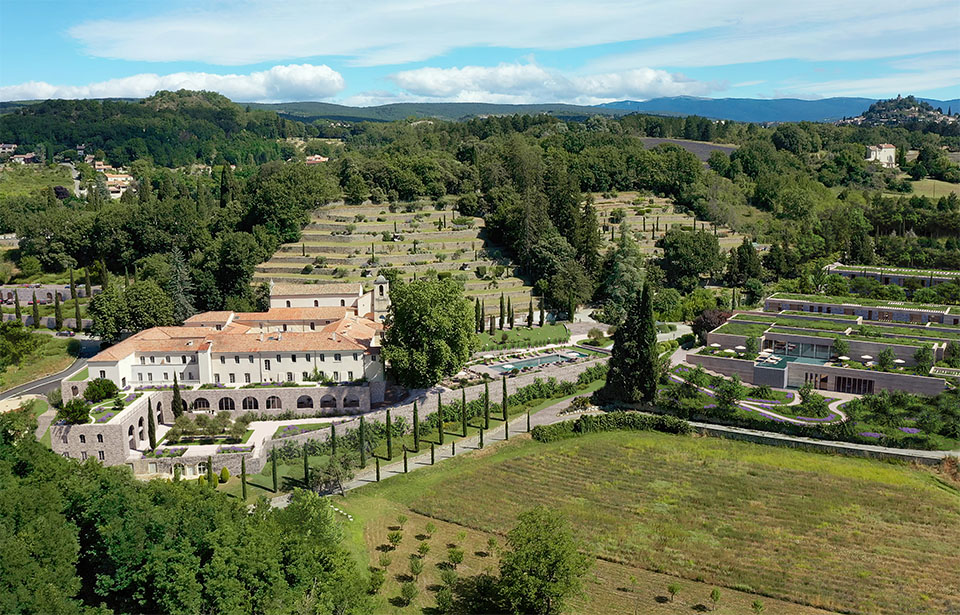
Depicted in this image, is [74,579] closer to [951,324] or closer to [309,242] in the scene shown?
[309,242]

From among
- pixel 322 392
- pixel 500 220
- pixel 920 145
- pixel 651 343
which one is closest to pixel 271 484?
pixel 322 392

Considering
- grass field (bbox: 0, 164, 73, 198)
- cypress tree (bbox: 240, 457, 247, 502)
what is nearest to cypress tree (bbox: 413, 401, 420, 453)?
cypress tree (bbox: 240, 457, 247, 502)

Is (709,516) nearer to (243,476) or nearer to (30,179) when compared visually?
(243,476)

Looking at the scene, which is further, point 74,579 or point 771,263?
point 771,263

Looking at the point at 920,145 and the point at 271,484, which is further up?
the point at 920,145

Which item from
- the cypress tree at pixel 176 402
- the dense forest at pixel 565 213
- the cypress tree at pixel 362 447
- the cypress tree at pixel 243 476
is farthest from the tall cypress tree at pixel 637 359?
the cypress tree at pixel 176 402

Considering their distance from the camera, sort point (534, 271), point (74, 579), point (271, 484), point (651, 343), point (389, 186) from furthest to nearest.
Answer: point (389, 186), point (534, 271), point (651, 343), point (271, 484), point (74, 579)

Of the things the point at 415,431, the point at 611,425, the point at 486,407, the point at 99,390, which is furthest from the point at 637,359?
the point at 99,390
